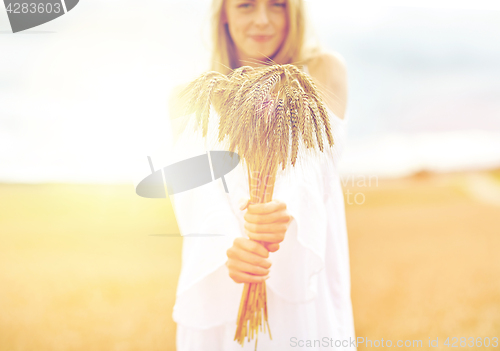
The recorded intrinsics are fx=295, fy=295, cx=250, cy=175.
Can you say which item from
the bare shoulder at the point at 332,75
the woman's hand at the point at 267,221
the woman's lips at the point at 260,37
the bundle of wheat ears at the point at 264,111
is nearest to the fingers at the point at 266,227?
the woman's hand at the point at 267,221

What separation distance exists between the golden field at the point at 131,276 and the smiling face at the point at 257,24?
0.44 m

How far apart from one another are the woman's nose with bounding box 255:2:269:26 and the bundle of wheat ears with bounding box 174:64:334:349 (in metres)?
0.26

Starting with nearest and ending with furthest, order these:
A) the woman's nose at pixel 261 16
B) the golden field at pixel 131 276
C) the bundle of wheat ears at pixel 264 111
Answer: the bundle of wheat ears at pixel 264 111 → the woman's nose at pixel 261 16 → the golden field at pixel 131 276

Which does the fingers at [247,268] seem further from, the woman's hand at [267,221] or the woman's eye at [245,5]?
the woman's eye at [245,5]

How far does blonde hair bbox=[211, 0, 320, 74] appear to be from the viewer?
674 millimetres

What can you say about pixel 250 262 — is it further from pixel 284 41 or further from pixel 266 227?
pixel 284 41

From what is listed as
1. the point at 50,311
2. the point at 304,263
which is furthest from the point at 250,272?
the point at 50,311

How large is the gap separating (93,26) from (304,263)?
0.79m

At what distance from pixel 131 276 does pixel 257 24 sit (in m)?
0.71

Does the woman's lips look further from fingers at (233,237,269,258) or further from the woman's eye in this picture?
fingers at (233,237,269,258)

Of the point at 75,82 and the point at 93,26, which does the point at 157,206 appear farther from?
the point at 93,26

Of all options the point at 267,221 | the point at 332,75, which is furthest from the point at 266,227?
the point at 332,75

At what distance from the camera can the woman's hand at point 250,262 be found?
1.73ft

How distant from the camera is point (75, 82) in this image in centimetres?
75
